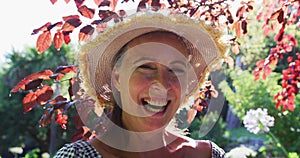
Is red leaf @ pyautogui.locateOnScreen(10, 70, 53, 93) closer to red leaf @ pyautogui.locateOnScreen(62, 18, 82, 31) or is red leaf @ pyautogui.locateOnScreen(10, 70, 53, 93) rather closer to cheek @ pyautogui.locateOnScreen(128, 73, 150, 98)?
red leaf @ pyautogui.locateOnScreen(62, 18, 82, 31)

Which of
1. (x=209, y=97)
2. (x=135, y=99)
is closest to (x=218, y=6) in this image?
(x=209, y=97)

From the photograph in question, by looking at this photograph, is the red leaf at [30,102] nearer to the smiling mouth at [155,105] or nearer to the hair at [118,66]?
the hair at [118,66]

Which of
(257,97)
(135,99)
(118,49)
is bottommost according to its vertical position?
(257,97)

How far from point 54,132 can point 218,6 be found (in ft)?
19.7

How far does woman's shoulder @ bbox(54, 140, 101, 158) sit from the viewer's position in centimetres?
111

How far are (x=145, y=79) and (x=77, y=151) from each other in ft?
0.85

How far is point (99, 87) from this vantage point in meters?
1.33

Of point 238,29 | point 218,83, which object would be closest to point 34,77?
point 238,29

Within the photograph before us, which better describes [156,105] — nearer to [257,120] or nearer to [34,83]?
[34,83]

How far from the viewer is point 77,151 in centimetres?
113

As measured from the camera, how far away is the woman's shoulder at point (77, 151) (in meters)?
1.11

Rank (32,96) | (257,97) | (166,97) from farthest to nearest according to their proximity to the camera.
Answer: (257,97) < (32,96) < (166,97)

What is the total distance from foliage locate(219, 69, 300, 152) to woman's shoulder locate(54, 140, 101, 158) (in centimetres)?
488

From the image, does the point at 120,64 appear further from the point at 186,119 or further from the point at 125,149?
the point at 186,119
